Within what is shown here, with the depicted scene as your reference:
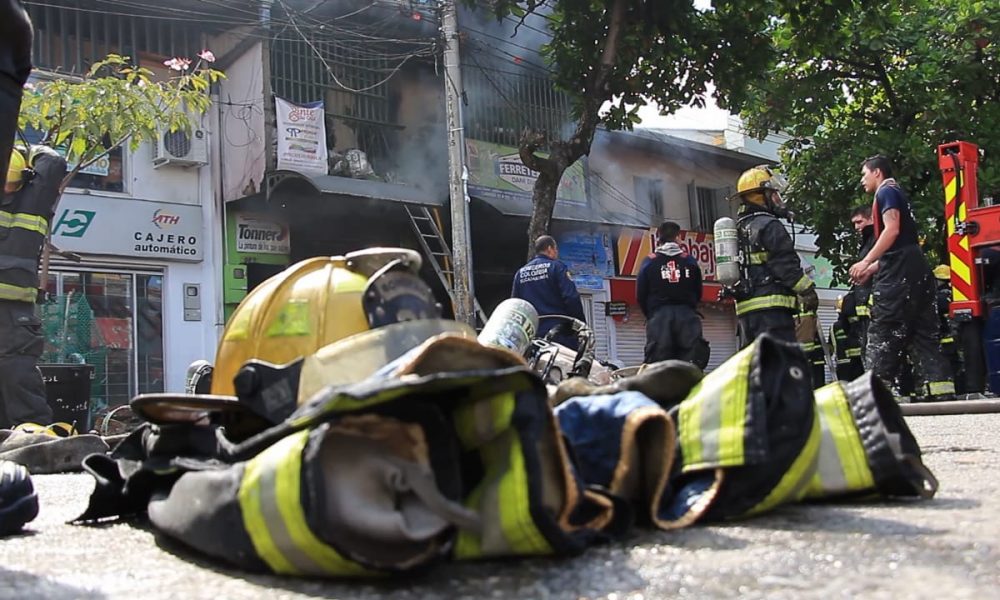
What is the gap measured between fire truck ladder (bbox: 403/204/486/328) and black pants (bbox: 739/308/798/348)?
Answer: 6.89 m

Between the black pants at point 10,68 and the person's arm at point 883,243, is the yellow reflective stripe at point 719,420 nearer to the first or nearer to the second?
the black pants at point 10,68

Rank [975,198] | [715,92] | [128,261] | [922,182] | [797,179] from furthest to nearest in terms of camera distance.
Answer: [797,179], [922,182], [128,261], [715,92], [975,198]

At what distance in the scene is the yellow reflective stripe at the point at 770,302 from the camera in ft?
18.5

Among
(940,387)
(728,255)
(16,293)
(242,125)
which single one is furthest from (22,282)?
(242,125)

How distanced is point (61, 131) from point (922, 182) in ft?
33.9

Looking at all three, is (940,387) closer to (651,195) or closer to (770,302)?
(770,302)

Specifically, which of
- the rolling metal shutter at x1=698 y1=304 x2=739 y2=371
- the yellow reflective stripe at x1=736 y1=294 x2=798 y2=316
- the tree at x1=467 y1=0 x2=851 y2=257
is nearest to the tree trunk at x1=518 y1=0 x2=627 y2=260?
the tree at x1=467 y1=0 x2=851 y2=257

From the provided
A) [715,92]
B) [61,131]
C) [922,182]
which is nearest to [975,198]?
[715,92]

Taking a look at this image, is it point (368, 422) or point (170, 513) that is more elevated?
point (368, 422)

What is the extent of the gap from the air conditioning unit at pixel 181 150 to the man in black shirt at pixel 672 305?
6.75m

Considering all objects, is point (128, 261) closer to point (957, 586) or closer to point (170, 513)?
point (170, 513)

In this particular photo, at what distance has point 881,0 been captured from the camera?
784 cm

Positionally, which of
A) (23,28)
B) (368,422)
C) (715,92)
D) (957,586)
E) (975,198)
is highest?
(715,92)

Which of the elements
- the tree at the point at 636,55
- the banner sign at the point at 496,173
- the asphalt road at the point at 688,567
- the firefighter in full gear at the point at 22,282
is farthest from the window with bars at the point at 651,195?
the asphalt road at the point at 688,567
